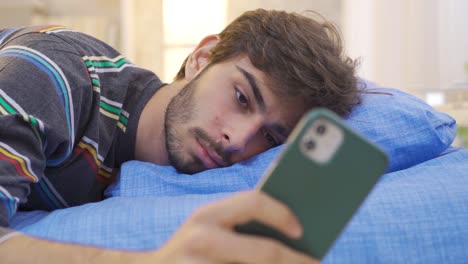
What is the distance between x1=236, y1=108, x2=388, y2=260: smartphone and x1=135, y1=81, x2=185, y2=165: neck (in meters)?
0.72

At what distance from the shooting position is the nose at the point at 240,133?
1042 millimetres

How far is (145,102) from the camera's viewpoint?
3.76 feet

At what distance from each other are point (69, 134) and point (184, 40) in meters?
2.19

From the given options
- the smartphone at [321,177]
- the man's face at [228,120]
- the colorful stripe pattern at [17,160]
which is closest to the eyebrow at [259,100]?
the man's face at [228,120]

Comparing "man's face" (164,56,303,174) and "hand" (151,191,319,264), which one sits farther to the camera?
"man's face" (164,56,303,174)

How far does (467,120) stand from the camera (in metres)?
2.10

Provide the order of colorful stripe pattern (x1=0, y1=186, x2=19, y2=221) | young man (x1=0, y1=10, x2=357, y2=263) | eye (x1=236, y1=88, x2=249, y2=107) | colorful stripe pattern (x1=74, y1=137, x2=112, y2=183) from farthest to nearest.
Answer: eye (x1=236, y1=88, x2=249, y2=107) → colorful stripe pattern (x1=74, y1=137, x2=112, y2=183) → young man (x1=0, y1=10, x2=357, y2=263) → colorful stripe pattern (x1=0, y1=186, x2=19, y2=221)

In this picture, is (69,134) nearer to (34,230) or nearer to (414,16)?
(34,230)

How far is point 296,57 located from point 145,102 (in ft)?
0.99

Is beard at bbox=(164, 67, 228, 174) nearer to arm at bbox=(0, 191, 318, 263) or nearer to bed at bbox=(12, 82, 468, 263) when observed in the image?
bed at bbox=(12, 82, 468, 263)

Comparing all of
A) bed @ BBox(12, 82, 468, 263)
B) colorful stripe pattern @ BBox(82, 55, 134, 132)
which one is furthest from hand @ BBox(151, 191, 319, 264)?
colorful stripe pattern @ BBox(82, 55, 134, 132)

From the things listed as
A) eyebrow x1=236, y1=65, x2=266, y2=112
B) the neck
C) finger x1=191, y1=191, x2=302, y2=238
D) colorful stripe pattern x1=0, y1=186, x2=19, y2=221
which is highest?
finger x1=191, y1=191, x2=302, y2=238

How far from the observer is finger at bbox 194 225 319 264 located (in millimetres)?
422

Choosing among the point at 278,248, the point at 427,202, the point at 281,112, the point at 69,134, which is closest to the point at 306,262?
the point at 278,248
